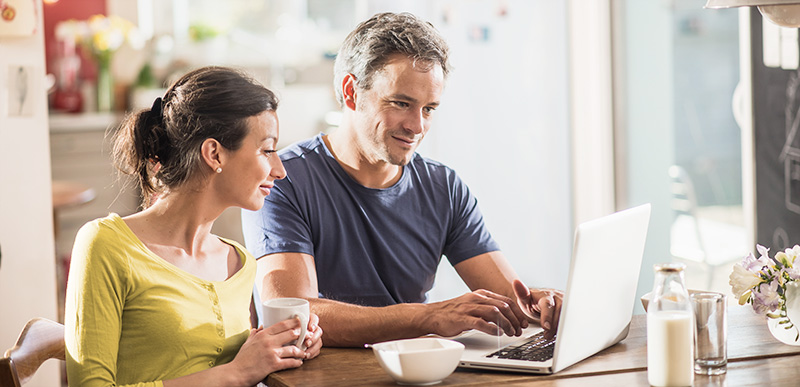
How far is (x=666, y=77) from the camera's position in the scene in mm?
3812

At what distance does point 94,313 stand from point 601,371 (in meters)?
0.80

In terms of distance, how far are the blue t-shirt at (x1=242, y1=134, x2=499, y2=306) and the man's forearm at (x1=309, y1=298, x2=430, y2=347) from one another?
0.24m

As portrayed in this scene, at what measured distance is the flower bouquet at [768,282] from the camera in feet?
4.89

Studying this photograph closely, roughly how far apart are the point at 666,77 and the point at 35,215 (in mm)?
2564

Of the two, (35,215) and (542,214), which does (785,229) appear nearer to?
(542,214)

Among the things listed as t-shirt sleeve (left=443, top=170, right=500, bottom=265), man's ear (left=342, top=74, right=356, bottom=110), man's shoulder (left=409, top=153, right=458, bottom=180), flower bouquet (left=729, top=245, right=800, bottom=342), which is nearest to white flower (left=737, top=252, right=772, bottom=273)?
flower bouquet (left=729, top=245, right=800, bottom=342)

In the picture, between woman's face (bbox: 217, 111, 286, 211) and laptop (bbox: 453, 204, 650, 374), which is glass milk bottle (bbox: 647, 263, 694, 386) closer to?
laptop (bbox: 453, 204, 650, 374)

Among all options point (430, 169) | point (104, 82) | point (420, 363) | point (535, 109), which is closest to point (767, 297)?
point (420, 363)

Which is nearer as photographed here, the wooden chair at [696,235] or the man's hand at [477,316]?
the man's hand at [477,316]

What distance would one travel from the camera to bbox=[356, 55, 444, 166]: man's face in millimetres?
1914

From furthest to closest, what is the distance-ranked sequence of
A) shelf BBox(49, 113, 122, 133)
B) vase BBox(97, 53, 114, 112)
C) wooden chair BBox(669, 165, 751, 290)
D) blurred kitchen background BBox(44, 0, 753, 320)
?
vase BBox(97, 53, 114, 112) → shelf BBox(49, 113, 122, 133) → blurred kitchen background BBox(44, 0, 753, 320) → wooden chair BBox(669, 165, 751, 290)

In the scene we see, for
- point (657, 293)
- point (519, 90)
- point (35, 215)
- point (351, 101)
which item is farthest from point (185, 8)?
point (657, 293)

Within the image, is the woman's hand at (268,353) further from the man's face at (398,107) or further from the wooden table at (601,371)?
the man's face at (398,107)

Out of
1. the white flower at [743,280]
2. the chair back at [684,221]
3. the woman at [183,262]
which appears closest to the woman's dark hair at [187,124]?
the woman at [183,262]
